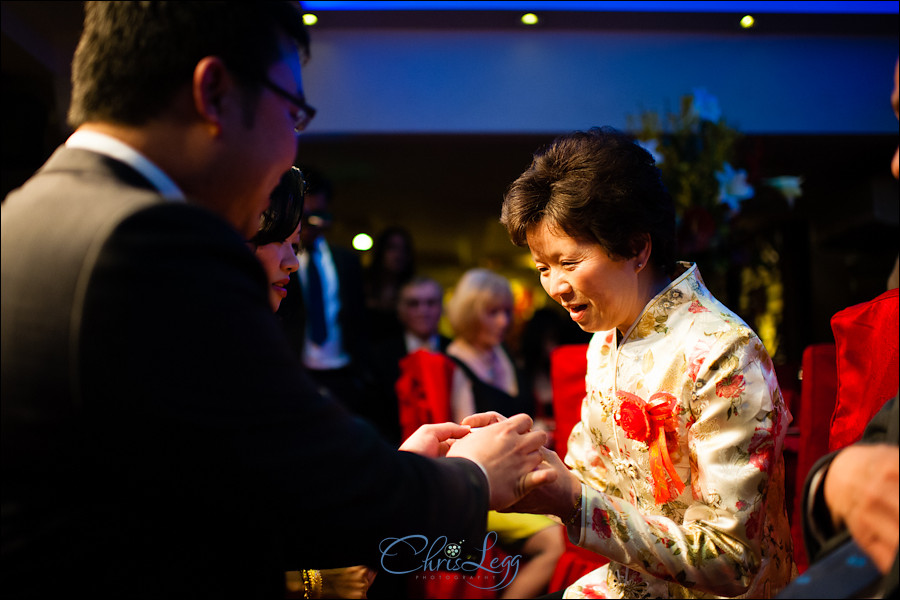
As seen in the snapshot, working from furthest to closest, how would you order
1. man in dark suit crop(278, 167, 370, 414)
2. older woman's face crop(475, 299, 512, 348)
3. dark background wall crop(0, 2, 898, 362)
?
dark background wall crop(0, 2, 898, 362), man in dark suit crop(278, 167, 370, 414), older woman's face crop(475, 299, 512, 348)

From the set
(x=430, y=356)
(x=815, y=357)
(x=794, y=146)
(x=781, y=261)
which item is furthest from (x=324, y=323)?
(x=781, y=261)

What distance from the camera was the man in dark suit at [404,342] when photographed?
3783 mm

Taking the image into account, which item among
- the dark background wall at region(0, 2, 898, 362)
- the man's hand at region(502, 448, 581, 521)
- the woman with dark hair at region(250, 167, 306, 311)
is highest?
the dark background wall at region(0, 2, 898, 362)

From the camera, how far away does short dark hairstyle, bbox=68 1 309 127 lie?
829 mm

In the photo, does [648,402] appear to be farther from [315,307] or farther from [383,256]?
[383,256]

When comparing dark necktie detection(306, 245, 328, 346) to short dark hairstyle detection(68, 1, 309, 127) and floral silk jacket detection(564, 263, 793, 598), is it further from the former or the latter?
short dark hairstyle detection(68, 1, 309, 127)

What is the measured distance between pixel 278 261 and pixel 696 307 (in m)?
0.79


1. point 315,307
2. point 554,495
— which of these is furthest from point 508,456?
point 315,307

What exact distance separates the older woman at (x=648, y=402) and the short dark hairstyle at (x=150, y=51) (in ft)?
2.34

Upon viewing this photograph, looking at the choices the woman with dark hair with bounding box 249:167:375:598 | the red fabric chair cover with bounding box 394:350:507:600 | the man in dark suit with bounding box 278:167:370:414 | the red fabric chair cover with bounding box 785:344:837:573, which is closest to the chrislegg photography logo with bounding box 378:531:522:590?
the woman with dark hair with bounding box 249:167:375:598

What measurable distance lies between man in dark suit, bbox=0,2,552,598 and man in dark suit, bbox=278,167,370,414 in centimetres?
279

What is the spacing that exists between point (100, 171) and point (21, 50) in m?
3.39

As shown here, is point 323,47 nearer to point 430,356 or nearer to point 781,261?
point 430,356

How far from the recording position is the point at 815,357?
153cm
